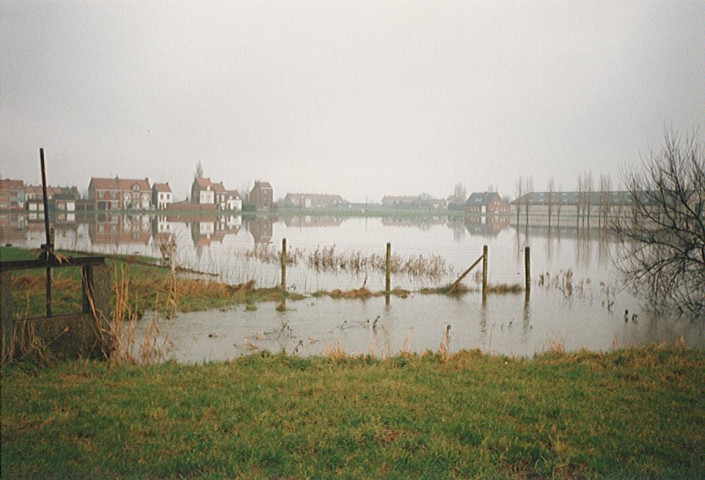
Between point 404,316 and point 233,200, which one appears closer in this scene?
point 404,316

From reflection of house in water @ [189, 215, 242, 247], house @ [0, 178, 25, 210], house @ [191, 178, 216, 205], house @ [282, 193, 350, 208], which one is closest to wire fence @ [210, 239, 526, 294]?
reflection of house in water @ [189, 215, 242, 247]

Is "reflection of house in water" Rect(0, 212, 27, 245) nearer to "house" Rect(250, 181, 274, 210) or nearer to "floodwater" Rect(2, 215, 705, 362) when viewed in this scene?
"floodwater" Rect(2, 215, 705, 362)

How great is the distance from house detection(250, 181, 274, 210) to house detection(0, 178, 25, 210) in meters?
82.0

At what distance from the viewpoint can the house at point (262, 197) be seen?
3406 inches

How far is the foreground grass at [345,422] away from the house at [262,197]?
269ft

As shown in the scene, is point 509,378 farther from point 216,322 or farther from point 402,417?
point 216,322

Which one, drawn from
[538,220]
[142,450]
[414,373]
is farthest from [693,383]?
[538,220]

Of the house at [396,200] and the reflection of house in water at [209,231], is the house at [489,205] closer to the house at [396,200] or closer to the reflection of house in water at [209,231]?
the house at [396,200]

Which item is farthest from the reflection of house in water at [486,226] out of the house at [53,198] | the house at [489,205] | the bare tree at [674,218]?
the house at [53,198]

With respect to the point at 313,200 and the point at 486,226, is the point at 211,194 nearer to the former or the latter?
the point at 486,226

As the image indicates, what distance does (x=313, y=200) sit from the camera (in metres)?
144

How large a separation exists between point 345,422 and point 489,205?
103 meters

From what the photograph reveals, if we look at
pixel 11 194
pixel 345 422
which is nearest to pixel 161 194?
pixel 11 194

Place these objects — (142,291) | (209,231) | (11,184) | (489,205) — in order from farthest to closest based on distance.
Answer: (489,205) < (209,231) < (142,291) < (11,184)
